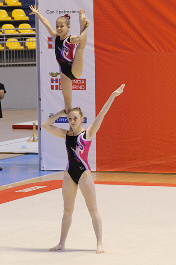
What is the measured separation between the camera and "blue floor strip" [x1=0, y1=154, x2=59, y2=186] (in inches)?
364

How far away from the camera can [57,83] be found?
9766 mm

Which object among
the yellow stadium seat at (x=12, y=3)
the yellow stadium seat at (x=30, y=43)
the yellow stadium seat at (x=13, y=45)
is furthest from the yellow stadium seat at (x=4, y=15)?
the yellow stadium seat at (x=30, y=43)

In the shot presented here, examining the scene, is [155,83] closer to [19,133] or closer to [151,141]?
[151,141]

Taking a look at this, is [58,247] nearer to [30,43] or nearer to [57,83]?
[57,83]

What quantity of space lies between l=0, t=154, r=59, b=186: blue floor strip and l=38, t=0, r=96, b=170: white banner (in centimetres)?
31

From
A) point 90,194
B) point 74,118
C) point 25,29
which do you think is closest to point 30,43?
point 25,29

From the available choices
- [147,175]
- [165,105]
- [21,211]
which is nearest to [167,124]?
[165,105]

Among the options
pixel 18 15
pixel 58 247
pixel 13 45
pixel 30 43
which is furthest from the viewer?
pixel 18 15

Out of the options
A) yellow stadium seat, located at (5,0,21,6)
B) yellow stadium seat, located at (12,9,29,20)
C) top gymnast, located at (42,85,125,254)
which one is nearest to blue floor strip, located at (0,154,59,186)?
top gymnast, located at (42,85,125,254)

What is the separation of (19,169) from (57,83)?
1.65 m

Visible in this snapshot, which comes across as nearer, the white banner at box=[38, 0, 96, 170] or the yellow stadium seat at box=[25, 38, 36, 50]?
the white banner at box=[38, 0, 96, 170]

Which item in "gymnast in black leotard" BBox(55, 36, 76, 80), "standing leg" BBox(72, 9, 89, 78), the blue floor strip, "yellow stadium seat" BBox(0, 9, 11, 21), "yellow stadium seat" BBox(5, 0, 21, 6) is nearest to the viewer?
"standing leg" BBox(72, 9, 89, 78)

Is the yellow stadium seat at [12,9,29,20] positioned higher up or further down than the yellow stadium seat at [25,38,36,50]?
higher up

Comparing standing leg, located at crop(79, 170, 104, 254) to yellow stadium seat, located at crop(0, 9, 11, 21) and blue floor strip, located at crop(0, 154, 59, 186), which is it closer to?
blue floor strip, located at crop(0, 154, 59, 186)
